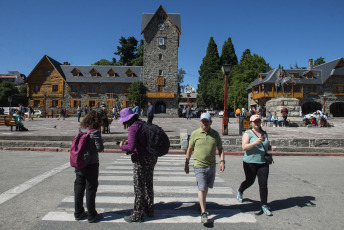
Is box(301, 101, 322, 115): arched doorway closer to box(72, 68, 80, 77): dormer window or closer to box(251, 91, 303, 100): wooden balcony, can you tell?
box(251, 91, 303, 100): wooden balcony

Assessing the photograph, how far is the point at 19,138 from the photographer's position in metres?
12.5

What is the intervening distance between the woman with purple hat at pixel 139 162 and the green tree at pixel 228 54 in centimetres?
7432

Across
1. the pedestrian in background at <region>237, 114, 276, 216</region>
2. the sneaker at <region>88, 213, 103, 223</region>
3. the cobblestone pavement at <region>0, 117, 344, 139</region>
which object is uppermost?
the pedestrian in background at <region>237, 114, 276, 216</region>

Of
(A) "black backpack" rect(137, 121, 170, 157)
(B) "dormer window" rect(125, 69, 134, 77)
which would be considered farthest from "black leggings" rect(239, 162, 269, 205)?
(B) "dormer window" rect(125, 69, 134, 77)

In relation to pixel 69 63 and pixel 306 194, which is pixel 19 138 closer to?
pixel 306 194

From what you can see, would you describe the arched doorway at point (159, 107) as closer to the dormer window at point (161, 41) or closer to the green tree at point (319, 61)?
the dormer window at point (161, 41)

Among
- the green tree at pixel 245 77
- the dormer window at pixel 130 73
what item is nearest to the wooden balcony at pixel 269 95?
the green tree at pixel 245 77

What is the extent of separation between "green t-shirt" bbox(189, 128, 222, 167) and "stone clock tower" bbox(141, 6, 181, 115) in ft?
146

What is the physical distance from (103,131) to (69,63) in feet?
157

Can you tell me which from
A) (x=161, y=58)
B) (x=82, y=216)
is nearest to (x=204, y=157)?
(x=82, y=216)

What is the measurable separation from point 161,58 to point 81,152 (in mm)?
46486

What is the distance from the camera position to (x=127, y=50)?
2840 inches

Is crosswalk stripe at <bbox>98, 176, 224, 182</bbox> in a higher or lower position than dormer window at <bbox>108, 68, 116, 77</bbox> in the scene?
lower

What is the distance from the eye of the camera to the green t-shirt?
13.1ft
